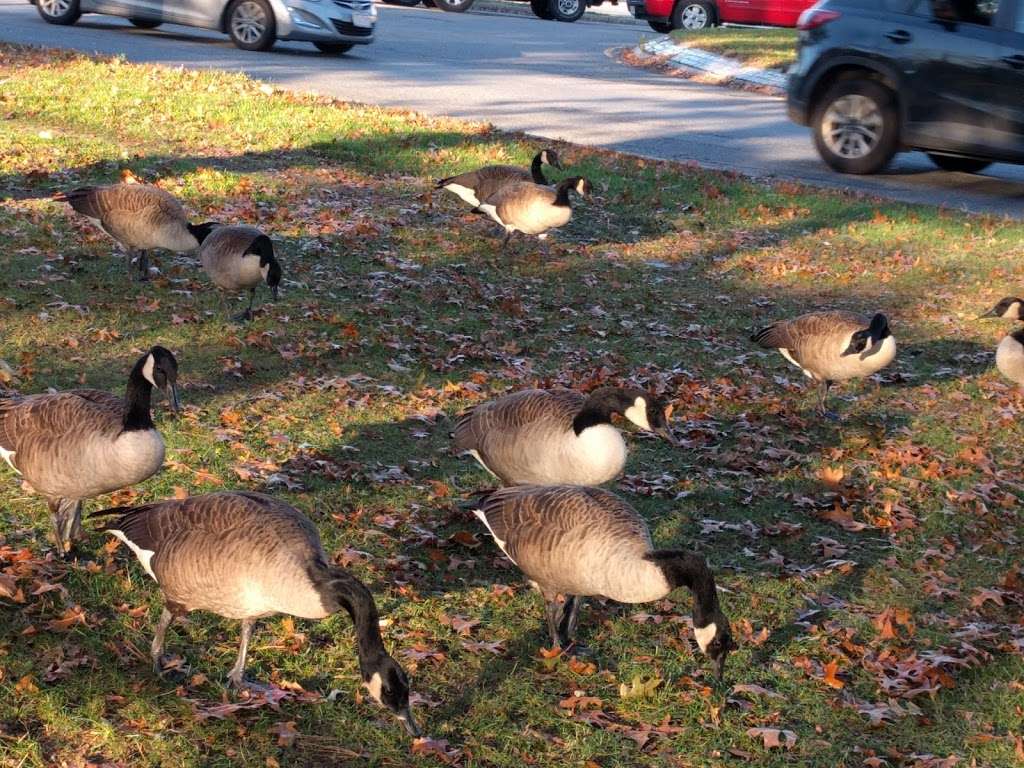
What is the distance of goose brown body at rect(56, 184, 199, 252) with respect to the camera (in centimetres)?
967

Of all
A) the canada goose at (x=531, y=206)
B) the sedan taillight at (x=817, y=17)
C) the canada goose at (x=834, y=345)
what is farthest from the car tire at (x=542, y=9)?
the canada goose at (x=834, y=345)

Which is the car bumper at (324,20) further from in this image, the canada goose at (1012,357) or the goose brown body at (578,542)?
the goose brown body at (578,542)

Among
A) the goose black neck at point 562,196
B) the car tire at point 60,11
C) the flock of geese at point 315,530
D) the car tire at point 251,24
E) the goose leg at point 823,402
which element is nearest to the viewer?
the flock of geese at point 315,530

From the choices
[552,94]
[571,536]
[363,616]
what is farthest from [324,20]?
[363,616]

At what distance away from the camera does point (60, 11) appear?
23.2 m

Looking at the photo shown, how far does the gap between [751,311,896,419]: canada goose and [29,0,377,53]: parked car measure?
51.0ft

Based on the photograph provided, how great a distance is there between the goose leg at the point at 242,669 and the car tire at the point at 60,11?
21.1m

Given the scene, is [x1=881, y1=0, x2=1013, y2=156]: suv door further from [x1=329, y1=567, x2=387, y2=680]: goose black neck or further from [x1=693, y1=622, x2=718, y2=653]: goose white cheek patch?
[x1=329, y1=567, x2=387, y2=680]: goose black neck

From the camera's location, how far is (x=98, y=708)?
15.9 ft

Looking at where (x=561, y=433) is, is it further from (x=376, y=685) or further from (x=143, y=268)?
(x=143, y=268)

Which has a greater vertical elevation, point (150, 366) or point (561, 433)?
point (150, 366)

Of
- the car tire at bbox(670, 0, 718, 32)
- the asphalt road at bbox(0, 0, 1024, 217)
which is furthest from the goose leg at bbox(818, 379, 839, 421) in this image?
the car tire at bbox(670, 0, 718, 32)

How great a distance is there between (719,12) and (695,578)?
31.2m

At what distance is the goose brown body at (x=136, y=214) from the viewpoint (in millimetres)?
9672
